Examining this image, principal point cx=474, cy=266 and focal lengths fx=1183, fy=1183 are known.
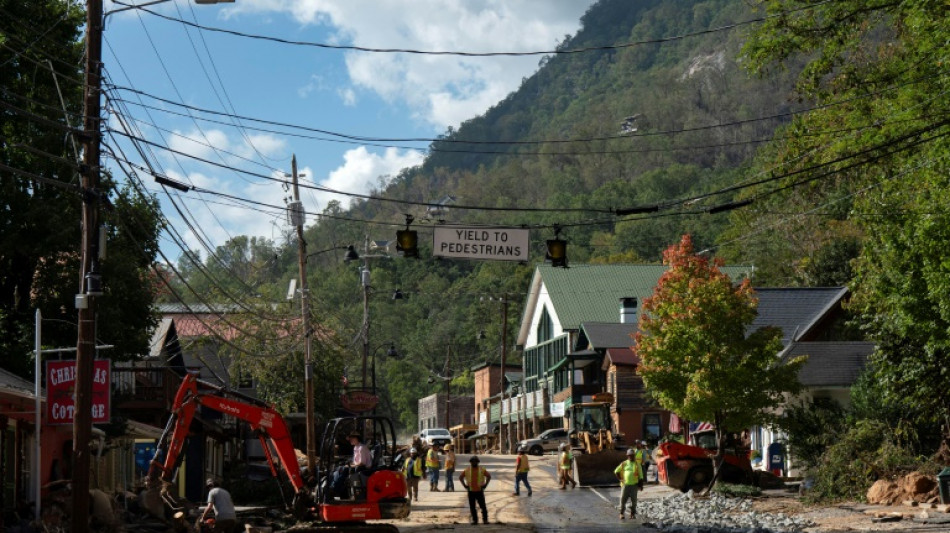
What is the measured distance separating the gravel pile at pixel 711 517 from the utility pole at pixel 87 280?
12358 millimetres

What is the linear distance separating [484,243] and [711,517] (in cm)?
986

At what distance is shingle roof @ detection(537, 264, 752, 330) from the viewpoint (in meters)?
72.1

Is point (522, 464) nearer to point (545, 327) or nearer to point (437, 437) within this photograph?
point (437, 437)

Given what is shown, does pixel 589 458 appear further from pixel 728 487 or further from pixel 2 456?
pixel 2 456

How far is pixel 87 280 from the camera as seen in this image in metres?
21.4

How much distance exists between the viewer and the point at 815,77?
96.2 feet


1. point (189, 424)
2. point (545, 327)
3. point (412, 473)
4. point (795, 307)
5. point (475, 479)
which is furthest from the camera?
point (545, 327)

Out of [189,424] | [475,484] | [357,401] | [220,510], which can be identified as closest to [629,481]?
[475,484]

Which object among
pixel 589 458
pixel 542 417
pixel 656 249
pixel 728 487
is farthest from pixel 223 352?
pixel 656 249

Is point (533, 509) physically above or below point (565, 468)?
below

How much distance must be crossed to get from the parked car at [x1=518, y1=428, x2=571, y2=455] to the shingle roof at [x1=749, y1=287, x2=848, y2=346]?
49.9 ft

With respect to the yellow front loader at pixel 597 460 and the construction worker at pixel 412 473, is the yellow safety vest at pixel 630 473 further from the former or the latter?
the yellow front loader at pixel 597 460

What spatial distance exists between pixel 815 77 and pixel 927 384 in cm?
865

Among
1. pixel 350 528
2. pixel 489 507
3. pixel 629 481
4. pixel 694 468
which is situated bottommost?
pixel 489 507
